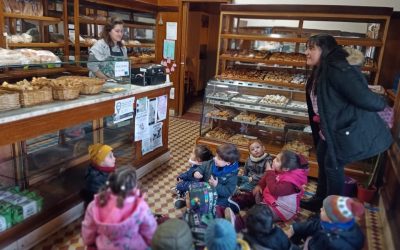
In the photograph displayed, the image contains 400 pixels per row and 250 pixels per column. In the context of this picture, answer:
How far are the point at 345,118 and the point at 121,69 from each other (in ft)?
7.03

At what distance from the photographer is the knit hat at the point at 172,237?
159cm

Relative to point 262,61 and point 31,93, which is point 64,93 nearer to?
point 31,93

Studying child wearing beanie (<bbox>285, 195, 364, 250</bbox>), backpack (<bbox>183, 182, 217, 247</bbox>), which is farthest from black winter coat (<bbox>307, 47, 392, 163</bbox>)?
backpack (<bbox>183, 182, 217, 247</bbox>)

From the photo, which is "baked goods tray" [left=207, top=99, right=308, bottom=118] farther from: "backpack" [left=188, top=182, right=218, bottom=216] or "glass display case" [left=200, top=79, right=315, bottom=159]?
"backpack" [left=188, top=182, right=218, bottom=216]

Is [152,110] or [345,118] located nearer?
[345,118]

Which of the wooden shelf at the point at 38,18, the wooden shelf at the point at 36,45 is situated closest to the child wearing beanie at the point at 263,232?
the wooden shelf at the point at 36,45

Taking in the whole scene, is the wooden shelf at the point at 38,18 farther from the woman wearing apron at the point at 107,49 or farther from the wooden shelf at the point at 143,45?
the wooden shelf at the point at 143,45

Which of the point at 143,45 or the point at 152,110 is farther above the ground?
the point at 143,45

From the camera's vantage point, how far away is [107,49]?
11.8 feet

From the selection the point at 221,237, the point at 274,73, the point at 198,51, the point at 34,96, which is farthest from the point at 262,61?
the point at 198,51

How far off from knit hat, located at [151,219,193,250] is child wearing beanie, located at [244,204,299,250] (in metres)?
0.45

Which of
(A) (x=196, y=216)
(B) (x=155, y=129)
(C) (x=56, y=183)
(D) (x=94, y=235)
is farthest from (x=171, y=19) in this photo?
(D) (x=94, y=235)

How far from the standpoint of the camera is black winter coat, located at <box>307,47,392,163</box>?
237 centimetres

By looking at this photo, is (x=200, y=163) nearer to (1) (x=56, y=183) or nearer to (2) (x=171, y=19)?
→ (1) (x=56, y=183)
